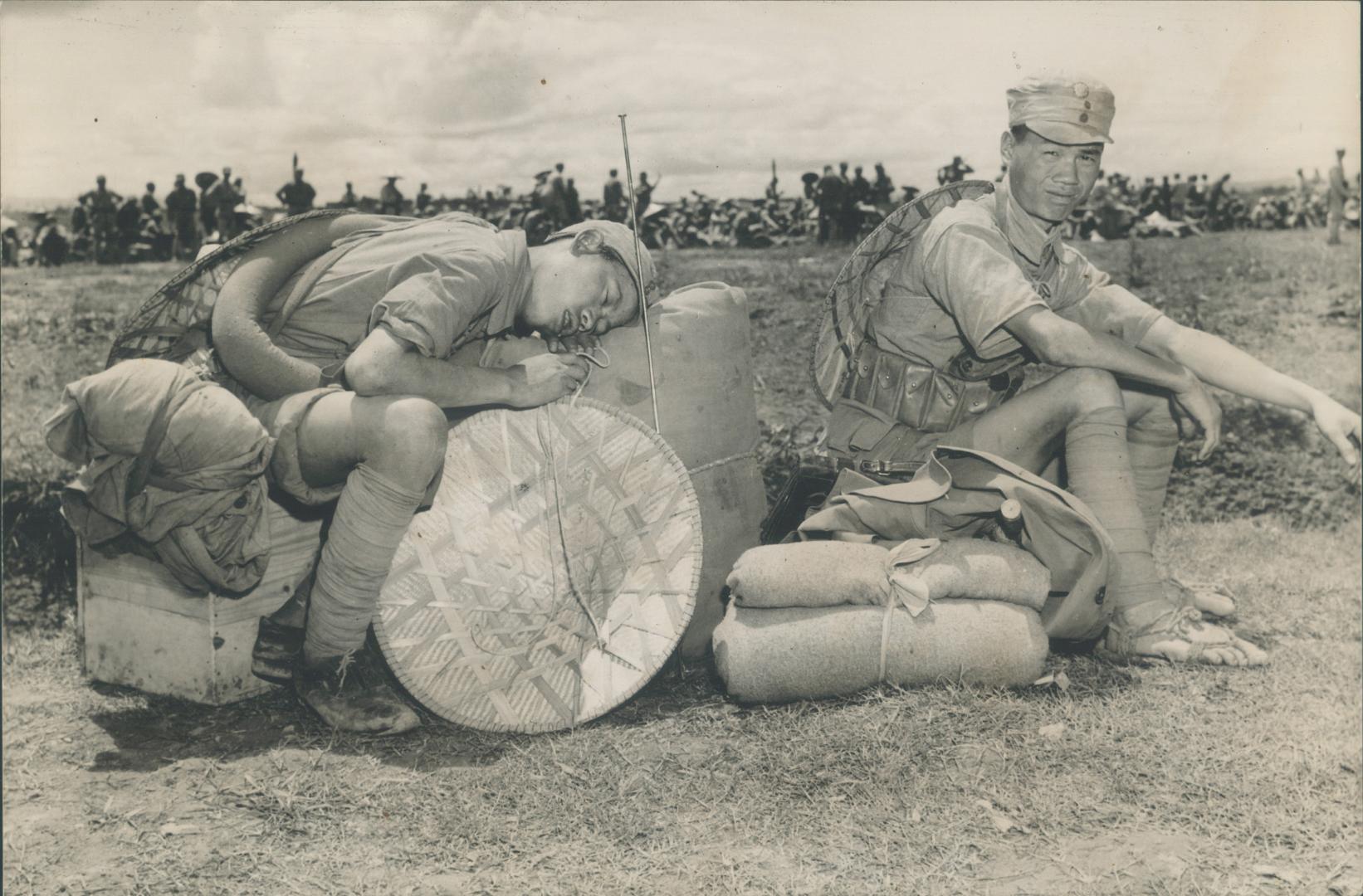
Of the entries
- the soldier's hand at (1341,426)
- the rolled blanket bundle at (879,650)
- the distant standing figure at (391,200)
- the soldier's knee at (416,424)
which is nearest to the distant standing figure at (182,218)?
the distant standing figure at (391,200)

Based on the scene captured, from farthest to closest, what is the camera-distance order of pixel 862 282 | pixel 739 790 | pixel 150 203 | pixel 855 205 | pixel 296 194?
pixel 855 205 < pixel 150 203 < pixel 296 194 < pixel 862 282 < pixel 739 790

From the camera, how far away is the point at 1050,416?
11.9 feet

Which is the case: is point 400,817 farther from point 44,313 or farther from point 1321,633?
point 44,313

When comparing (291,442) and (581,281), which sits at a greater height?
(581,281)

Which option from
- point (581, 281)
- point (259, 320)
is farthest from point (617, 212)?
point (259, 320)

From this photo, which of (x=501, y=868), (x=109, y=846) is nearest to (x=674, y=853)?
(x=501, y=868)

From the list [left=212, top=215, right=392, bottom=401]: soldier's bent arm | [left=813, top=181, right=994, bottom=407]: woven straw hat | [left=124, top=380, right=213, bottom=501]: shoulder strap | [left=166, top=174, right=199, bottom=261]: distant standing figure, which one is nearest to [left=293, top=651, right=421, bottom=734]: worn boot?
[left=124, top=380, right=213, bottom=501]: shoulder strap

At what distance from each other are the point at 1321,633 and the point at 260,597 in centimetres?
345

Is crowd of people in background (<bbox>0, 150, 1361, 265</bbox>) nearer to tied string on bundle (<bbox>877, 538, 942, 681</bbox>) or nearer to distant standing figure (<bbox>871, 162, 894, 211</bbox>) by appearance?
distant standing figure (<bbox>871, 162, 894, 211</bbox>)

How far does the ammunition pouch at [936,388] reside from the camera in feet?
12.7

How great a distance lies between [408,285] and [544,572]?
93cm

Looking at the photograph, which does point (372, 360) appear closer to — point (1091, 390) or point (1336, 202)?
point (1091, 390)

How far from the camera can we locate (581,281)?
11.7 feet

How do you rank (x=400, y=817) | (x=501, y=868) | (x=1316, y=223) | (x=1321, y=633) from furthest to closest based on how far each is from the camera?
(x=1316, y=223), (x=1321, y=633), (x=400, y=817), (x=501, y=868)
